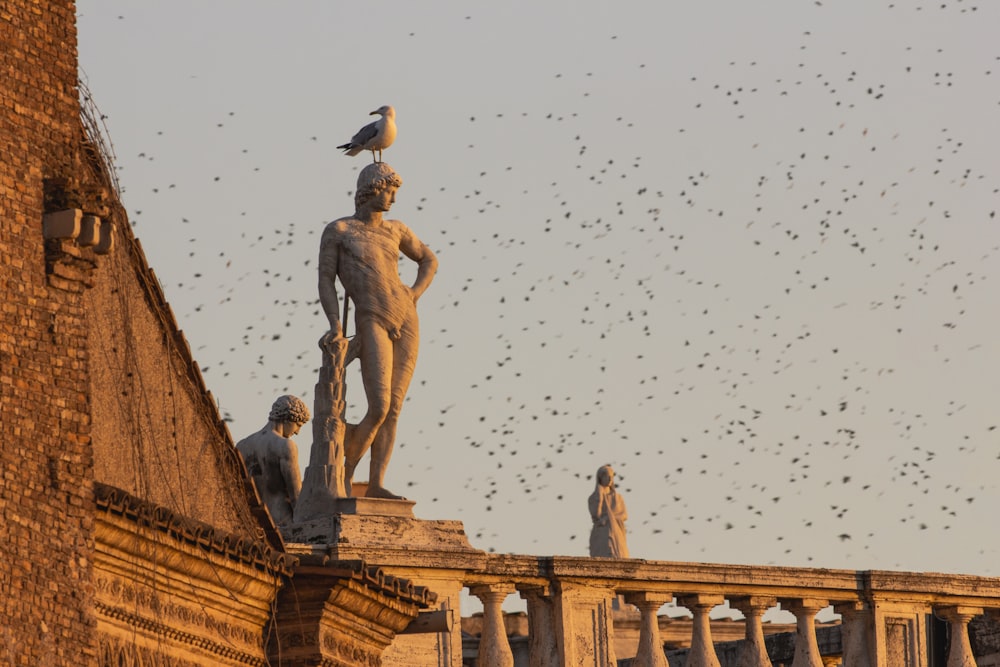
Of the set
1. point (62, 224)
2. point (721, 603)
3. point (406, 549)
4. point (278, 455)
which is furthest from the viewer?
point (721, 603)

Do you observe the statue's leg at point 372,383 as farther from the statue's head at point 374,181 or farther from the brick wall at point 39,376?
the brick wall at point 39,376

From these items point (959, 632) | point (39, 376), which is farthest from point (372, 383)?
point (39, 376)

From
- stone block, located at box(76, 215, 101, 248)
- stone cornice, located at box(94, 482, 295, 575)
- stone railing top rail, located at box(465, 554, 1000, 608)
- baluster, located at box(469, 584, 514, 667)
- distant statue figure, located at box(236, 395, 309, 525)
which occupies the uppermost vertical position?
distant statue figure, located at box(236, 395, 309, 525)

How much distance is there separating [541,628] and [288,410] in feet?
8.91

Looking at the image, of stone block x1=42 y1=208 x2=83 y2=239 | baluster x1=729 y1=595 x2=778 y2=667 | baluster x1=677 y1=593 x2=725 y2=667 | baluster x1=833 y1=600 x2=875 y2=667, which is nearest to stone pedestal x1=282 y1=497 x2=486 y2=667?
baluster x1=677 y1=593 x2=725 y2=667

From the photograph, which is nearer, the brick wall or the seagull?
the brick wall

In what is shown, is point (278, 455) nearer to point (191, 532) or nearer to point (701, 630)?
point (701, 630)

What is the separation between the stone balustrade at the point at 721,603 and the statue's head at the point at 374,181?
122 inches

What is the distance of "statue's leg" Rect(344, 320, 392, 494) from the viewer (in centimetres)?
2484

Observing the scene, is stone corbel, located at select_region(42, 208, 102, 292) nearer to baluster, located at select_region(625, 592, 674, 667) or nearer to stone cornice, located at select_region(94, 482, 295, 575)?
stone cornice, located at select_region(94, 482, 295, 575)

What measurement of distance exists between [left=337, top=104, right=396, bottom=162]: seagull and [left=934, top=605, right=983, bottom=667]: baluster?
6.53 meters

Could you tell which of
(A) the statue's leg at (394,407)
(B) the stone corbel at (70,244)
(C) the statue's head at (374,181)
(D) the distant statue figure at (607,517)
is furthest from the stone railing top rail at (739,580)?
(D) the distant statue figure at (607,517)

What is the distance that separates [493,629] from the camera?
2480cm

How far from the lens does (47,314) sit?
18.9 meters
